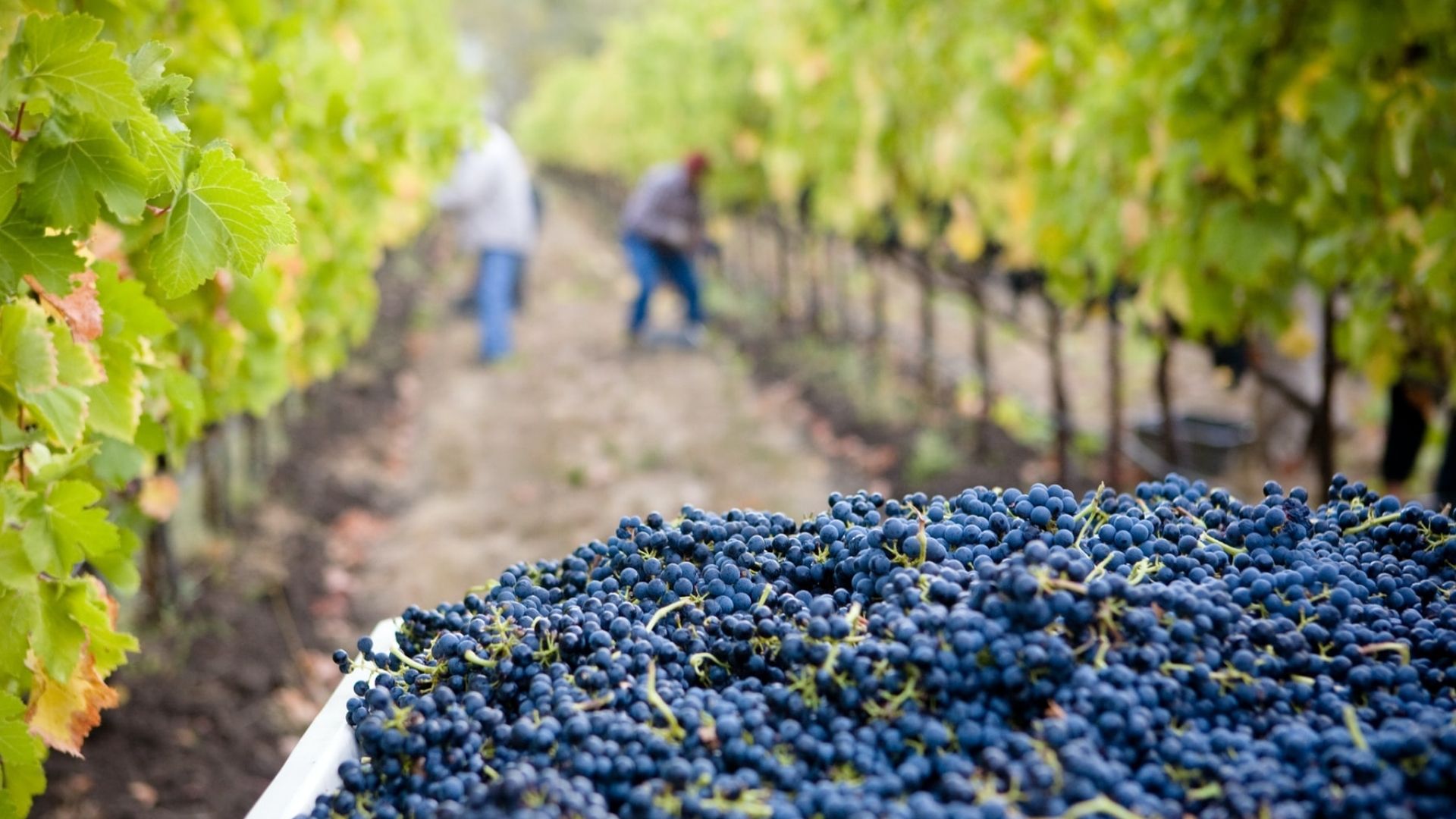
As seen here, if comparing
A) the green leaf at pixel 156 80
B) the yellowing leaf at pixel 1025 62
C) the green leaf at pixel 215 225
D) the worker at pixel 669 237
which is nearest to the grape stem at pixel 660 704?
the green leaf at pixel 215 225

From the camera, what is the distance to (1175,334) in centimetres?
462

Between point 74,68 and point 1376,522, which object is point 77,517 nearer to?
point 74,68

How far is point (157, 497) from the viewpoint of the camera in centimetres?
310

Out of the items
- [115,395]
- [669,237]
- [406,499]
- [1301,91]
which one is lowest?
[406,499]

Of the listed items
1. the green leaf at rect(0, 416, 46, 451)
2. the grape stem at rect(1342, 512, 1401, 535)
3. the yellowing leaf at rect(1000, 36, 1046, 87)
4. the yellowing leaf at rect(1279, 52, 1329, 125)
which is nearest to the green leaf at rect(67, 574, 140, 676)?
the green leaf at rect(0, 416, 46, 451)

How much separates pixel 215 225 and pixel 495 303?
8248mm

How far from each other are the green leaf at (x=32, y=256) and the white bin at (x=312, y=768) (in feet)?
2.19

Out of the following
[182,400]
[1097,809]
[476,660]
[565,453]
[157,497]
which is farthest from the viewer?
[565,453]

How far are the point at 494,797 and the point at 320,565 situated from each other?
14.1 feet

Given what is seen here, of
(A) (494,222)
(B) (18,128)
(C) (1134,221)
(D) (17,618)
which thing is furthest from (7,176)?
(A) (494,222)

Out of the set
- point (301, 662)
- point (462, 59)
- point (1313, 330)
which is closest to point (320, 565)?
point (301, 662)

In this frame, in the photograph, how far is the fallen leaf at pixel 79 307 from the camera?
5.24 ft

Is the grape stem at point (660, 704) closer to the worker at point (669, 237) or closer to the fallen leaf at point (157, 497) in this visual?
the fallen leaf at point (157, 497)

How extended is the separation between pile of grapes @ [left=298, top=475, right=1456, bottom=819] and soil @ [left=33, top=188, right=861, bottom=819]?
2307 mm
